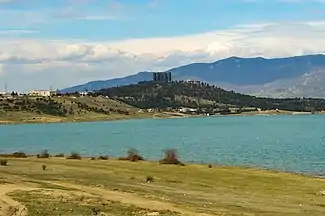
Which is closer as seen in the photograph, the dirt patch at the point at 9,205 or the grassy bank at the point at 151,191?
the dirt patch at the point at 9,205

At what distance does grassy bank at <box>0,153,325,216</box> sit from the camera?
83.8 feet

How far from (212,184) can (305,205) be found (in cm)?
956

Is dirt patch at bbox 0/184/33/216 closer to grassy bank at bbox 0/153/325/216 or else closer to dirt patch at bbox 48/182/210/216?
grassy bank at bbox 0/153/325/216

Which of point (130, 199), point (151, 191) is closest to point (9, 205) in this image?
point (130, 199)

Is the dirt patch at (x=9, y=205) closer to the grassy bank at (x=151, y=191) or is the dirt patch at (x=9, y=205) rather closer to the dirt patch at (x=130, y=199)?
the grassy bank at (x=151, y=191)

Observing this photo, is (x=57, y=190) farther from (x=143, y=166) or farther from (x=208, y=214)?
(x=143, y=166)

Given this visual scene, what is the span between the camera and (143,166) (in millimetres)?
48562

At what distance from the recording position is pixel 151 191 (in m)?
32.2

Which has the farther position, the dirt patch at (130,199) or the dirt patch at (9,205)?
the dirt patch at (130,199)

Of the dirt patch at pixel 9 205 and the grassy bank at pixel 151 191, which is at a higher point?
the dirt patch at pixel 9 205

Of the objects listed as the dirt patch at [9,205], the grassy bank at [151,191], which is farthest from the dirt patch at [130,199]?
the dirt patch at [9,205]

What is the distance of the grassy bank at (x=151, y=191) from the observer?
25547 millimetres

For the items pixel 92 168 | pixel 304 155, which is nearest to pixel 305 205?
pixel 92 168

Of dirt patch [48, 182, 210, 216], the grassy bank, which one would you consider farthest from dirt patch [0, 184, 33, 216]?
dirt patch [48, 182, 210, 216]
